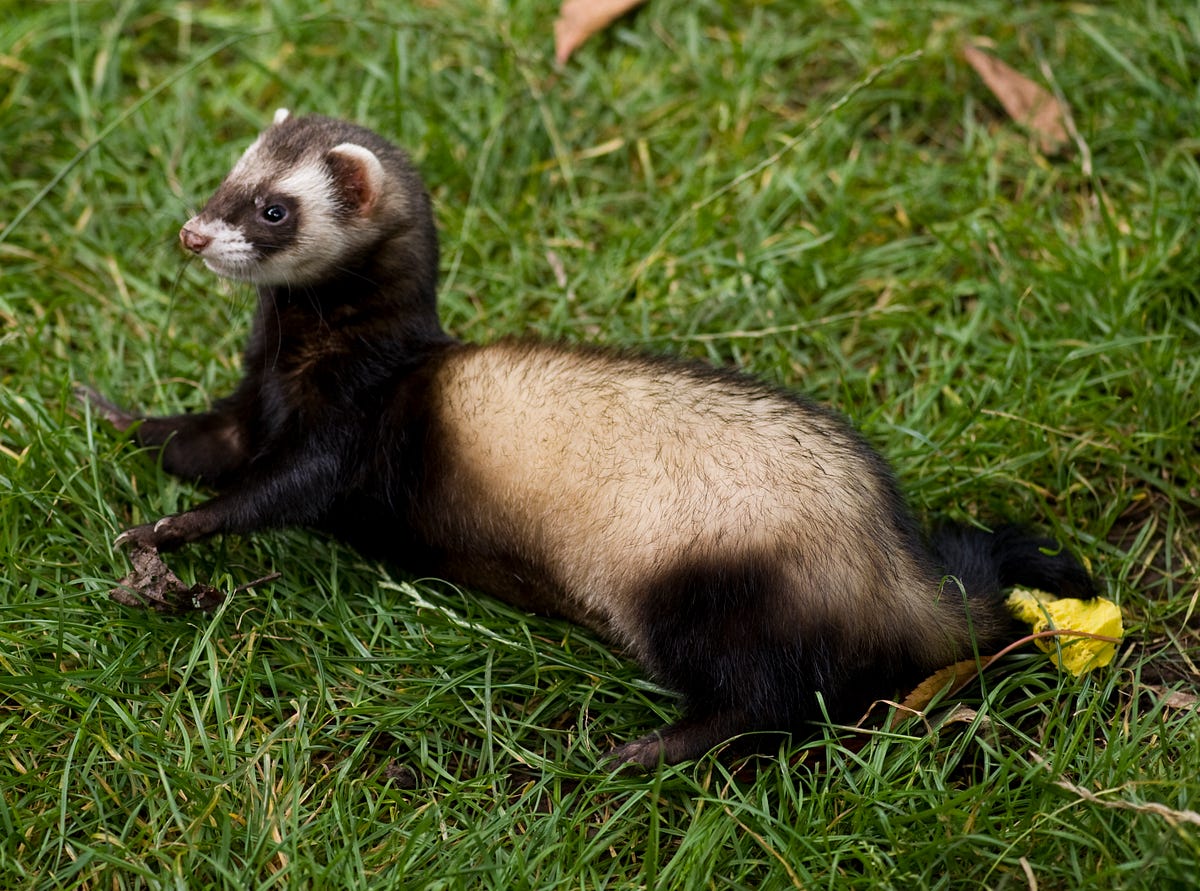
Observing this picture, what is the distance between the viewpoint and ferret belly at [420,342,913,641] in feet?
11.5

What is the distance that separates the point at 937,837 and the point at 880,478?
41.0 inches

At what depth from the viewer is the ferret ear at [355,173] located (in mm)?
4062

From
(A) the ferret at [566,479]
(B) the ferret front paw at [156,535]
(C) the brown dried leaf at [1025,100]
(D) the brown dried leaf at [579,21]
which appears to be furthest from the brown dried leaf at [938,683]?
(D) the brown dried leaf at [579,21]

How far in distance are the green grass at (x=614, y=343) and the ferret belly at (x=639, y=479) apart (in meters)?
0.36

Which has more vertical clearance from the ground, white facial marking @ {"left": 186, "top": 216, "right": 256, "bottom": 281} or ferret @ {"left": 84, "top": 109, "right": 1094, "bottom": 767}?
white facial marking @ {"left": 186, "top": 216, "right": 256, "bottom": 281}

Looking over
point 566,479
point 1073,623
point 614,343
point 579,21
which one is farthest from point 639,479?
point 579,21

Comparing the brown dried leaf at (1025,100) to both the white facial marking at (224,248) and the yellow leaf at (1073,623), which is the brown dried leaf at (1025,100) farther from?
the white facial marking at (224,248)

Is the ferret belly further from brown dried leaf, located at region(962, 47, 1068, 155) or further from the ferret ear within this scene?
brown dried leaf, located at region(962, 47, 1068, 155)

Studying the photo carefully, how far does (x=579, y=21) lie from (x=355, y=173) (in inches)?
90.7

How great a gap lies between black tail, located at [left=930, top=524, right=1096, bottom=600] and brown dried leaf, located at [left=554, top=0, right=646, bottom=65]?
10.3 ft

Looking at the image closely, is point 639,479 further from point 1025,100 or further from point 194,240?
point 1025,100

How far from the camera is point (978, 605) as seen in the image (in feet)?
12.4

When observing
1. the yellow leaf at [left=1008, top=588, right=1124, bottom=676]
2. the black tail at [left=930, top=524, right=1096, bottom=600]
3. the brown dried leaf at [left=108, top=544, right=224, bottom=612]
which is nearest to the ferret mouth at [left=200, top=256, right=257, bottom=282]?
the brown dried leaf at [left=108, top=544, right=224, bottom=612]

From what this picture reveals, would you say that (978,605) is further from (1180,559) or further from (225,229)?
(225,229)
